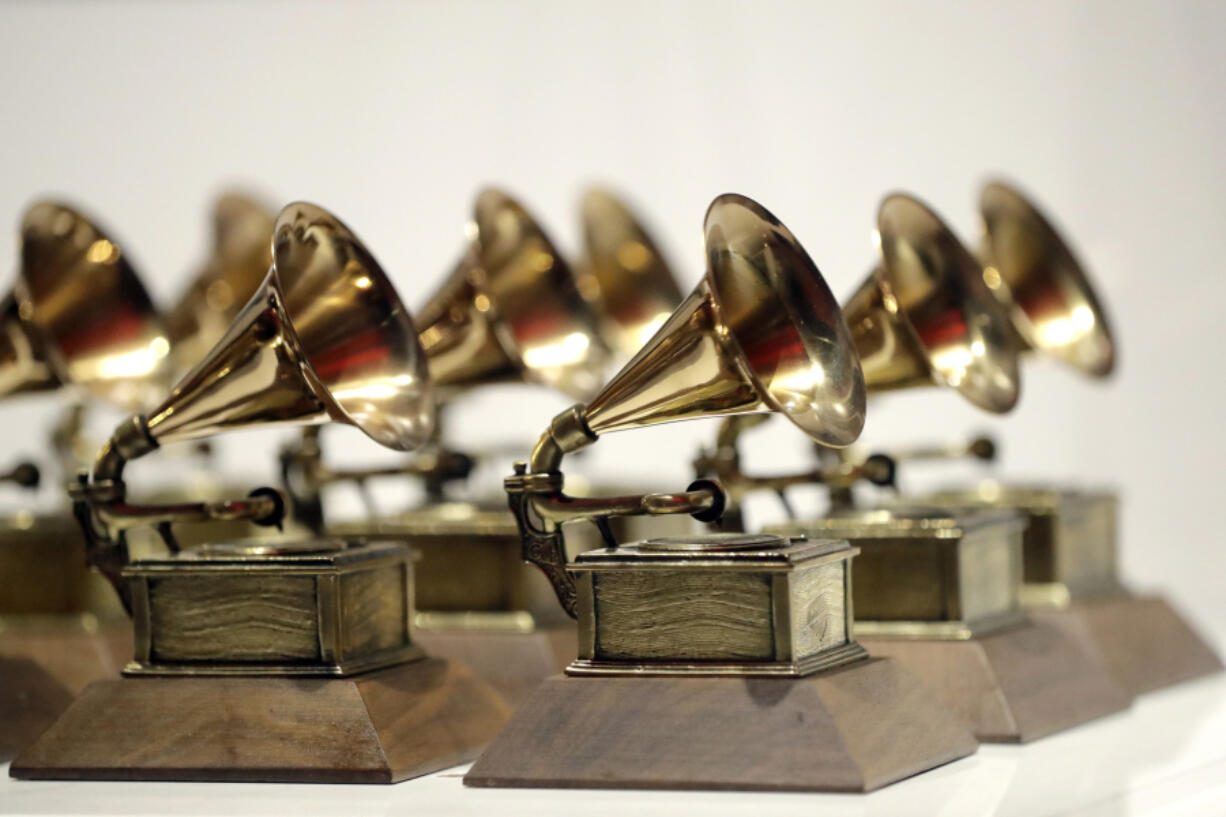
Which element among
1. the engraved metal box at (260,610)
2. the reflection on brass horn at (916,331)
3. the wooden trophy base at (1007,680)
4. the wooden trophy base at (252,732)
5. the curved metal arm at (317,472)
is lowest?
the wooden trophy base at (1007,680)

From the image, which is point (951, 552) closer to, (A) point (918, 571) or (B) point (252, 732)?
(A) point (918, 571)

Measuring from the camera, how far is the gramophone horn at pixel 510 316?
491cm

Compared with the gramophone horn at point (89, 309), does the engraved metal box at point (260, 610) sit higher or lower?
lower

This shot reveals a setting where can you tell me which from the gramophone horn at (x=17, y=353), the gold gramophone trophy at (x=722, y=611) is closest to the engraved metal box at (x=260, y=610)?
the gold gramophone trophy at (x=722, y=611)

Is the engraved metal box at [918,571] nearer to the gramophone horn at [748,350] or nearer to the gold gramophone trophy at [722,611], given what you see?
the gold gramophone trophy at [722,611]

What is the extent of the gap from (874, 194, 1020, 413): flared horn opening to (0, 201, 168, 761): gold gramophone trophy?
6.10ft

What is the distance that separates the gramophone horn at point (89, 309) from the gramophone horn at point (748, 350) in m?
1.82

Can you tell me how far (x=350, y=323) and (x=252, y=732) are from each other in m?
0.86

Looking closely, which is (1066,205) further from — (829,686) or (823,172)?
(829,686)

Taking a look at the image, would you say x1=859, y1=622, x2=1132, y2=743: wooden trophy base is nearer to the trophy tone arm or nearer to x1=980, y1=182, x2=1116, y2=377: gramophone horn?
x1=980, y1=182, x2=1116, y2=377: gramophone horn

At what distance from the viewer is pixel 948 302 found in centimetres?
460

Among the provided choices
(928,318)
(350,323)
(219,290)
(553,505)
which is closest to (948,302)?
(928,318)

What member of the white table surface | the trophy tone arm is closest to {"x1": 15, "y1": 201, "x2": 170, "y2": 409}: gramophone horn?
the trophy tone arm

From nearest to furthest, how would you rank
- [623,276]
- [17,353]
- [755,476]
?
[755,476] → [17,353] → [623,276]
